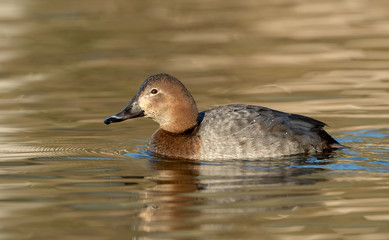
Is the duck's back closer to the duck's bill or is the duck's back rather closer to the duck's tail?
the duck's tail

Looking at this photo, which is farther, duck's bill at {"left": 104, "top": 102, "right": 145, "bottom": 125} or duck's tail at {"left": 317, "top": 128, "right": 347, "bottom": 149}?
duck's bill at {"left": 104, "top": 102, "right": 145, "bottom": 125}

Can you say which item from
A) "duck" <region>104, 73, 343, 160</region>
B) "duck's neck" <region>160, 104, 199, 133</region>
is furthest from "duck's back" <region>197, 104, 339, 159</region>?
"duck's neck" <region>160, 104, 199, 133</region>

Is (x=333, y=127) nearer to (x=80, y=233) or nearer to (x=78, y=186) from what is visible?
(x=78, y=186)

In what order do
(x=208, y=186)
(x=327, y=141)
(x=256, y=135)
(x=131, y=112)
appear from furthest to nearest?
(x=131, y=112) < (x=327, y=141) < (x=256, y=135) < (x=208, y=186)

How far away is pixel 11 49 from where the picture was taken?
1594cm

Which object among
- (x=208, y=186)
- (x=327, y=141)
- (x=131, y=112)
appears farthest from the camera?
(x=131, y=112)

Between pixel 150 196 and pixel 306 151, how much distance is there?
2254mm

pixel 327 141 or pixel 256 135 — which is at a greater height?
pixel 256 135

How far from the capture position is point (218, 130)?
862 centimetres

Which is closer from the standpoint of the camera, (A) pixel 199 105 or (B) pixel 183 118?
(B) pixel 183 118

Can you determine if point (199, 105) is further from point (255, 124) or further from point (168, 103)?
point (255, 124)

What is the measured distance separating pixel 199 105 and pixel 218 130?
2914 millimetres

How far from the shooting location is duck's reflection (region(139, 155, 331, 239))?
638 centimetres

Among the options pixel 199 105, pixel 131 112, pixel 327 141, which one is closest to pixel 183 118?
pixel 131 112
